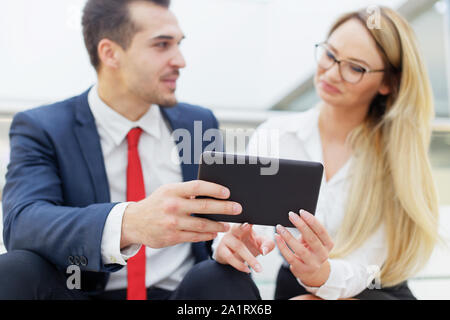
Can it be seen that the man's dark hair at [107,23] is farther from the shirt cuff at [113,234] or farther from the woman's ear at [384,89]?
the woman's ear at [384,89]

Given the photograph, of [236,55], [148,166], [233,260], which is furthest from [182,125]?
[236,55]

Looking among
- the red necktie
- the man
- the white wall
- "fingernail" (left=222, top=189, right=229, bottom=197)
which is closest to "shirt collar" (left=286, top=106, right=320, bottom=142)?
the man

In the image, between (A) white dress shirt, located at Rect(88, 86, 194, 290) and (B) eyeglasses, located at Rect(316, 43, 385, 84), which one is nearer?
(A) white dress shirt, located at Rect(88, 86, 194, 290)

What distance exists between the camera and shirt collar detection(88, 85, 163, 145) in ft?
3.43

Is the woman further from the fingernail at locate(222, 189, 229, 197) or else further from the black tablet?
the fingernail at locate(222, 189, 229, 197)

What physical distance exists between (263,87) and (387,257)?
79.3 inches

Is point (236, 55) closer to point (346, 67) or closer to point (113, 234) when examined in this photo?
point (346, 67)

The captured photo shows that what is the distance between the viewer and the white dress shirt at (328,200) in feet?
2.99

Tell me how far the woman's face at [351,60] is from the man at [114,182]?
39 cm

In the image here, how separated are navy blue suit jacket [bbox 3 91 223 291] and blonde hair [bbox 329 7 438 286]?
0.48 metres

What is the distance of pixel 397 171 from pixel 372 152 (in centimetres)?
10

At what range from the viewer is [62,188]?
0.95 metres

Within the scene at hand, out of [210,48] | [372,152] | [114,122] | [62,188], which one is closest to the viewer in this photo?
[62,188]

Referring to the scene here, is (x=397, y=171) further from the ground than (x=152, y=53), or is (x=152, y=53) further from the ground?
(x=152, y=53)
